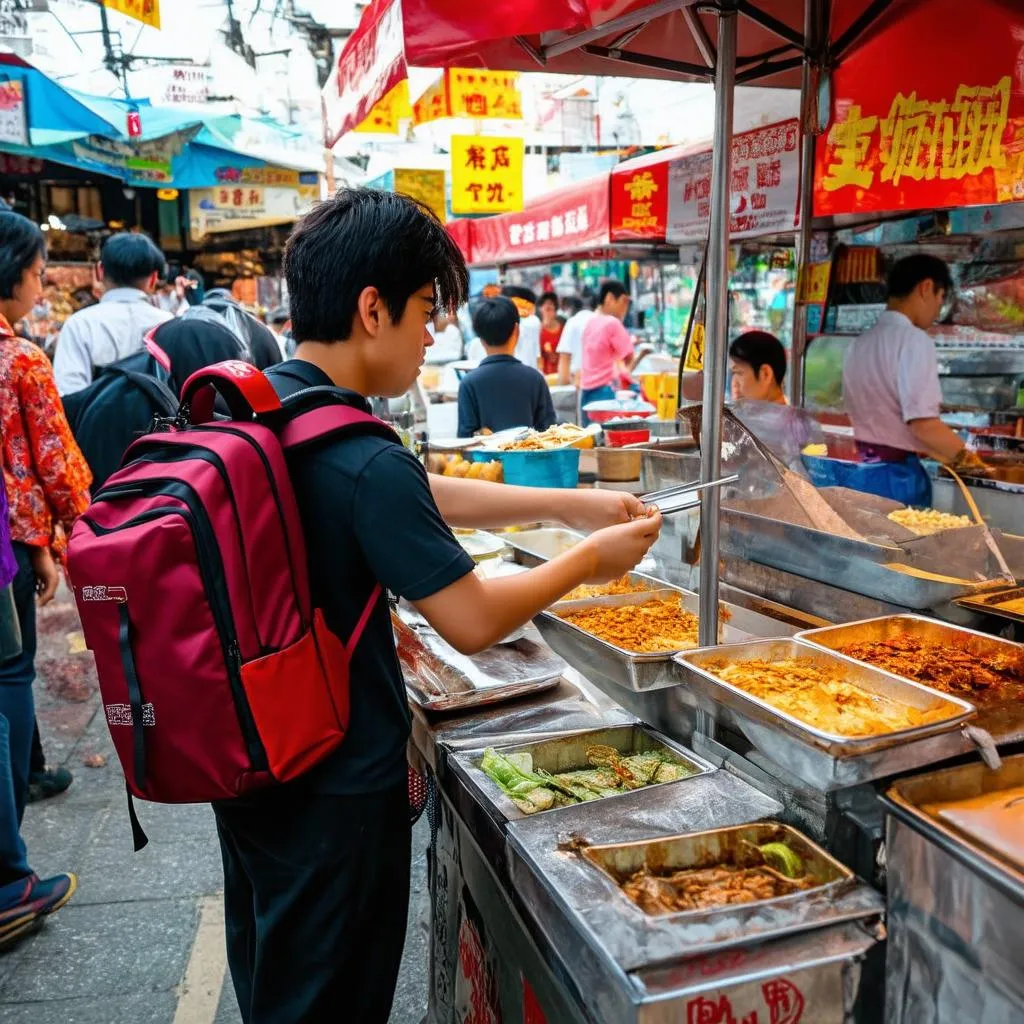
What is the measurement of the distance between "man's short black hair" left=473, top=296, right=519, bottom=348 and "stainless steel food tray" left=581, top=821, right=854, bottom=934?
4399 mm

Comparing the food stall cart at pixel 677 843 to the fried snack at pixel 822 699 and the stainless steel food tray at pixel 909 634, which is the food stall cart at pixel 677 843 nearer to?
the fried snack at pixel 822 699

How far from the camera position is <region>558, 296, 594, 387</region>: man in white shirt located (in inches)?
413

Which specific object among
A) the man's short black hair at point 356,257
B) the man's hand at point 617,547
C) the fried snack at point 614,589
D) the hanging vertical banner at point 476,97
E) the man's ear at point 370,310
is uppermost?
the hanging vertical banner at point 476,97

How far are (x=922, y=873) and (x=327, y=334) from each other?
1362 millimetres

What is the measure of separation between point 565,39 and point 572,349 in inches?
313

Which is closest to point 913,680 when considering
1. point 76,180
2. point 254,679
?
point 254,679

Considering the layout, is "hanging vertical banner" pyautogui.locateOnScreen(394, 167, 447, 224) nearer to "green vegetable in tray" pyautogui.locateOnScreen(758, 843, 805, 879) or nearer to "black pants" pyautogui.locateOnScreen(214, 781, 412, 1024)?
"black pants" pyautogui.locateOnScreen(214, 781, 412, 1024)

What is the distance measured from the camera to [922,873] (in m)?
1.43

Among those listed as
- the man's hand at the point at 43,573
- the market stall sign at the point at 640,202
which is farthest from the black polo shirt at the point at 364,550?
the market stall sign at the point at 640,202

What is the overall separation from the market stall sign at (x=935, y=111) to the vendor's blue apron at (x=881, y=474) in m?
1.23

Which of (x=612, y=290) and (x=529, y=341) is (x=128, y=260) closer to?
(x=612, y=290)

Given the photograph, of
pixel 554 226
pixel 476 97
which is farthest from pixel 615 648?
pixel 476 97

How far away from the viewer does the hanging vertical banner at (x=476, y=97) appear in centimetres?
983

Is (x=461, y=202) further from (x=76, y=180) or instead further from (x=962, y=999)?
(x=962, y=999)
